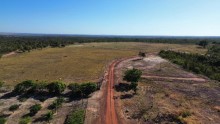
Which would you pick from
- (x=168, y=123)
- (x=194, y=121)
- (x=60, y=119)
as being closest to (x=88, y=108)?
(x=60, y=119)

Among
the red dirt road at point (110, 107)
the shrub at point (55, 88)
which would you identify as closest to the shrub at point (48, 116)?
the red dirt road at point (110, 107)

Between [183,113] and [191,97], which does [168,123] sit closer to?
[183,113]

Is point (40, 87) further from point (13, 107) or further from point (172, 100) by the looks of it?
point (172, 100)

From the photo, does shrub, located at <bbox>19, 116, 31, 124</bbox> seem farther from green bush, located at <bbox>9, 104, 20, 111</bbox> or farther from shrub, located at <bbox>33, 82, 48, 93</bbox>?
shrub, located at <bbox>33, 82, 48, 93</bbox>

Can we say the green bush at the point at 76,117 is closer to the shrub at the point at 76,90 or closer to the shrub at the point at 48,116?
the shrub at the point at 48,116

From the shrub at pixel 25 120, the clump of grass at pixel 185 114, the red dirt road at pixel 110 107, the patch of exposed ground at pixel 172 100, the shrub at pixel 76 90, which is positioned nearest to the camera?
the shrub at pixel 25 120

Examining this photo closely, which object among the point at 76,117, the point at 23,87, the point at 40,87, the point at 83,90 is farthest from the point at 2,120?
the point at 83,90

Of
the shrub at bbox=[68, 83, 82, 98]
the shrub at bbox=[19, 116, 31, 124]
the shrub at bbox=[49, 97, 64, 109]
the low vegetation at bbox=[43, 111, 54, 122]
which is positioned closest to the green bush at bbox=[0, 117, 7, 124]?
the shrub at bbox=[19, 116, 31, 124]
